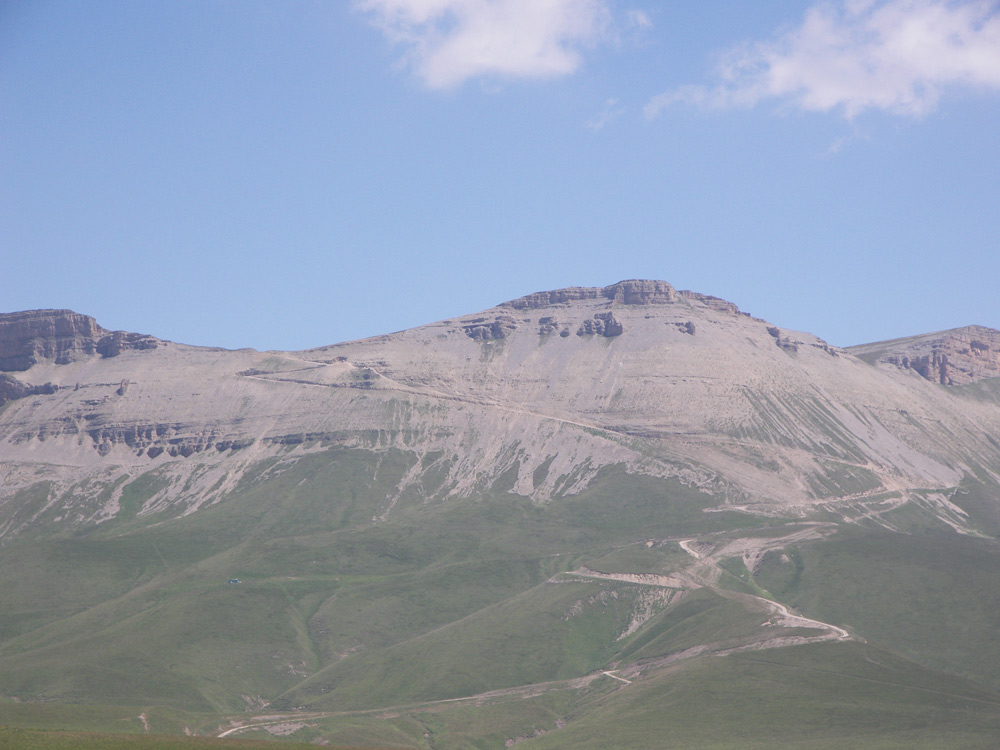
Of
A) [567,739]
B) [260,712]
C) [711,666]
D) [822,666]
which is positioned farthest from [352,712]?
[822,666]

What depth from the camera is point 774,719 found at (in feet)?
522

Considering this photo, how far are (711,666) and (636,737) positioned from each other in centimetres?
2980

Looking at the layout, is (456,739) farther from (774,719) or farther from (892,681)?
(892,681)

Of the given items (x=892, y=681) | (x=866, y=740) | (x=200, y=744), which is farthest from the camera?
Answer: (x=892, y=681)

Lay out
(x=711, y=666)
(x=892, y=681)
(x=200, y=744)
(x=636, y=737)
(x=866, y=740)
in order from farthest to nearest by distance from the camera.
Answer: (x=711, y=666) < (x=892, y=681) < (x=636, y=737) < (x=866, y=740) < (x=200, y=744)

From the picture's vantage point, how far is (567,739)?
162375 mm

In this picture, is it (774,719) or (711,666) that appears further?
(711,666)

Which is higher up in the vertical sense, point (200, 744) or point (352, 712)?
point (200, 744)

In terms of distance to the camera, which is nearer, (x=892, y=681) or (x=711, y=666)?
(x=892, y=681)

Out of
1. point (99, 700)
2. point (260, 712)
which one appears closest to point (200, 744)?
point (260, 712)

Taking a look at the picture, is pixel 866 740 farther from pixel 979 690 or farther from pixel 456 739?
pixel 456 739

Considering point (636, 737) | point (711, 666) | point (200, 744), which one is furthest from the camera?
point (711, 666)

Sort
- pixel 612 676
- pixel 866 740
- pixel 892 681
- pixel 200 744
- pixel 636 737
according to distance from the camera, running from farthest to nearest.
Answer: pixel 612 676, pixel 892 681, pixel 636 737, pixel 866 740, pixel 200 744

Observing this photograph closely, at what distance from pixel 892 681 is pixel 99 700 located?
12509 centimetres
